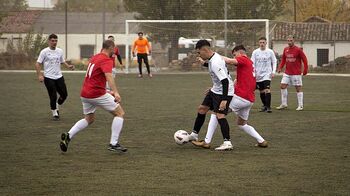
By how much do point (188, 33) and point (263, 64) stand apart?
23.5m

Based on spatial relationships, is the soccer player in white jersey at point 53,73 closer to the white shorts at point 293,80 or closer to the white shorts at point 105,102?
the white shorts at point 105,102

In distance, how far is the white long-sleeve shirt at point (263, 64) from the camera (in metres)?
17.6

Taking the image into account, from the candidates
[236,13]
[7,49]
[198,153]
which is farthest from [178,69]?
[198,153]

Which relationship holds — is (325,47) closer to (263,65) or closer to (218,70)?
(263,65)

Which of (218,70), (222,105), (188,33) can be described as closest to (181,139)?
(222,105)

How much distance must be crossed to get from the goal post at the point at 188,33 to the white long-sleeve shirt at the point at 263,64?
20.4 metres

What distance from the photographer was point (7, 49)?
50625 millimetres

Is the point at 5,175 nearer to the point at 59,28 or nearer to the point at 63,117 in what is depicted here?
the point at 63,117

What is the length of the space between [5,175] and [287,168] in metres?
3.66

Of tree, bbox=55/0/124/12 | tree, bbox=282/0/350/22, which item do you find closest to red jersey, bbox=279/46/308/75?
tree, bbox=282/0/350/22

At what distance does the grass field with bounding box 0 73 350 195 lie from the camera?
8.33m

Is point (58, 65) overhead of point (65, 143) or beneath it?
overhead

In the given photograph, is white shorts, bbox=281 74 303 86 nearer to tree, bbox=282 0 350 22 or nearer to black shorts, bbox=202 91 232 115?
black shorts, bbox=202 91 232 115

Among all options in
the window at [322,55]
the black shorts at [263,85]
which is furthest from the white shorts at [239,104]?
the window at [322,55]
